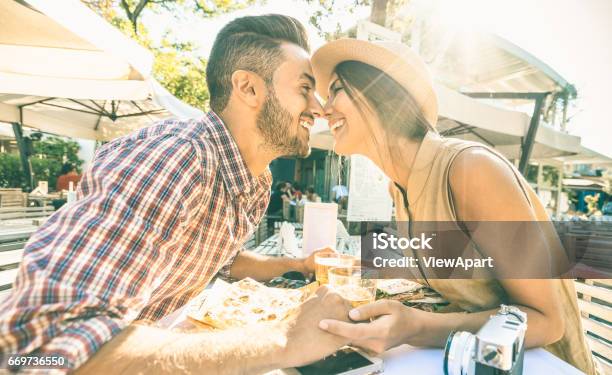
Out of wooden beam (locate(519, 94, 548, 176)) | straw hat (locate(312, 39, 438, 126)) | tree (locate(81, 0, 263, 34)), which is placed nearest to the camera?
straw hat (locate(312, 39, 438, 126))

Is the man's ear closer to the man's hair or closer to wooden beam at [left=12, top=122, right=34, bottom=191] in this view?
the man's hair

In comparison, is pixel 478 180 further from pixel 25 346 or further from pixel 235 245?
pixel 25 346

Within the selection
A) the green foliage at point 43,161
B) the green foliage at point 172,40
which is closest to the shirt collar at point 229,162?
the green foliage at point 172,40

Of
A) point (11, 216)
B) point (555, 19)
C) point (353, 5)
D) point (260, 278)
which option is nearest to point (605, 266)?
point (555, 19)

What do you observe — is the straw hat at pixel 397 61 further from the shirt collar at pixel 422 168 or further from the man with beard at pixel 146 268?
the man with beard at pixel 146 268

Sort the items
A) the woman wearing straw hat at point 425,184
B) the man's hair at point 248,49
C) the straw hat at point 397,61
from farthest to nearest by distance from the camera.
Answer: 1. the man's hair at point 248,49
2. the straw hat at point 397,61
3. the woman wearing straw hat at point 425,184

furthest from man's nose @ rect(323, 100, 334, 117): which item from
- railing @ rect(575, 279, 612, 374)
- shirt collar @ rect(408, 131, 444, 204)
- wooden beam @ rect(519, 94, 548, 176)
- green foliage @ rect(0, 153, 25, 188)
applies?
green foliage @ rect(0, 153, 25, 188)

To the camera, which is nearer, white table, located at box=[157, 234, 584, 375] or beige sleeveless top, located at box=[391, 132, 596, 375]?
white table, located at box=[157, 234, 584, 375]

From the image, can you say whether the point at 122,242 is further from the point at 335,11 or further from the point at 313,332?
the point at 335,11

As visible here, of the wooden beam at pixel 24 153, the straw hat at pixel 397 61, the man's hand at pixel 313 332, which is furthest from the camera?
the wooden beam at pixel 24 153

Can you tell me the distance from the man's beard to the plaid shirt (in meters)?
0.41

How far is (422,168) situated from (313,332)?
35.9 inches

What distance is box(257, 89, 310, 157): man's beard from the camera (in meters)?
1.83

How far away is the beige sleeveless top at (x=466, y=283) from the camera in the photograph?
1.27 meters
